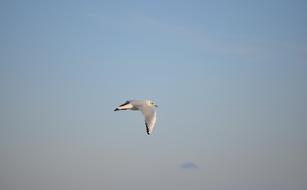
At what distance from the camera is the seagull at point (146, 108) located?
27.9m

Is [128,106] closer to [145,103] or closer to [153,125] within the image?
[145,103]

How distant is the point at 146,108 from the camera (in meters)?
30.2

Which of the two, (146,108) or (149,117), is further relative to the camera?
(146,108)

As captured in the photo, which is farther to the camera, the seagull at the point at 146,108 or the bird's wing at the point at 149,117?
the seagull at the point at 146,108

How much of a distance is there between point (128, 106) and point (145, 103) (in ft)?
2.84

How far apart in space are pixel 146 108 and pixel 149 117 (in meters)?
1.70

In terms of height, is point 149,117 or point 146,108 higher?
point 146,108

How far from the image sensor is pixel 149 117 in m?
28.5

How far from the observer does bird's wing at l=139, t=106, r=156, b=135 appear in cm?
2762

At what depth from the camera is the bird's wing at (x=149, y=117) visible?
27.6m

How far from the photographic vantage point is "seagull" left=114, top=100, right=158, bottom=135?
2794 centimetres

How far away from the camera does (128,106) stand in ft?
103

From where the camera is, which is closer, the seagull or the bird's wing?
the bird's wing

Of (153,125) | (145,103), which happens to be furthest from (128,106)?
(153,125)
